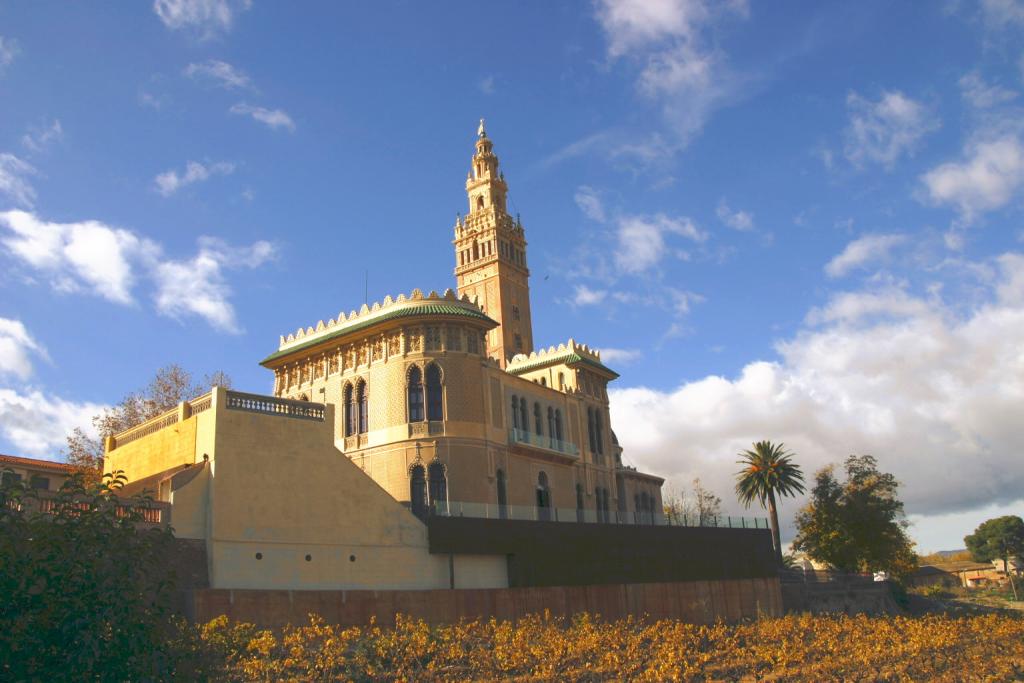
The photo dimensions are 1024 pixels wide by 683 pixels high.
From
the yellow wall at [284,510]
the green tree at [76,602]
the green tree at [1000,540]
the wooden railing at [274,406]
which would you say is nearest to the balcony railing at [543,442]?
the yellow wall at [284,510]

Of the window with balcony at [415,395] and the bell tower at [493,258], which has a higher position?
the bell tower at [493,258]

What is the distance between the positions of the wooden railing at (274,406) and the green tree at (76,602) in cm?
1622

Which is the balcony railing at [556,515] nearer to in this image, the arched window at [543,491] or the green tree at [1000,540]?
the arched window at [543,491]

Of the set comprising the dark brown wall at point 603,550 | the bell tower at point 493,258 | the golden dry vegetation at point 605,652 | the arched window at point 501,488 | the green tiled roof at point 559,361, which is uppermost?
the bell tower at point 493,258

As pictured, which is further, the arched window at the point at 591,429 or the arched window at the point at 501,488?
the arched window at the point at 591,429

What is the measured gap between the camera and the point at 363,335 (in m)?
41.2

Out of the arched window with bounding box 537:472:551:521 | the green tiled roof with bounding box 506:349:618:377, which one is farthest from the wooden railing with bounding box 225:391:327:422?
the green tiled roof with bounding box 506:349:618:377

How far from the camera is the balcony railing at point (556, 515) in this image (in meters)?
33.0

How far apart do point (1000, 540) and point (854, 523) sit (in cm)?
6265

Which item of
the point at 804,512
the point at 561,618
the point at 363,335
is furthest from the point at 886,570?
the point at 363,335

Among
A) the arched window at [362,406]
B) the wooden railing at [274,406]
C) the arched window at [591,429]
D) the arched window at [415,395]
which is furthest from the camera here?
the arched window at [591,429]

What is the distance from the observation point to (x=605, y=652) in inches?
1020

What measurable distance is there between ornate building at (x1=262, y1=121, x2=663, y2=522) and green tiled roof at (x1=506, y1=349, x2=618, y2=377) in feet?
0.34

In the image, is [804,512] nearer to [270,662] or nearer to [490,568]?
[490,568]
